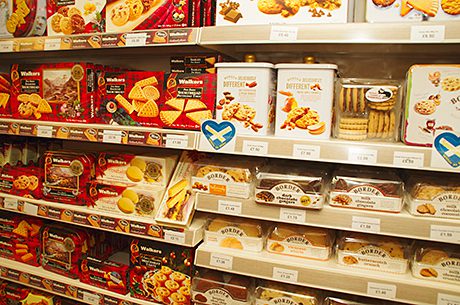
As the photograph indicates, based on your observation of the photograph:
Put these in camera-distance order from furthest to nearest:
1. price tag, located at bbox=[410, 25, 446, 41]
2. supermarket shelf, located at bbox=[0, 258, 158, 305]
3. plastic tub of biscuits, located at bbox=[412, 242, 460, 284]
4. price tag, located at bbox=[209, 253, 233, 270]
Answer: supermarket shelf, located at bbox=[0, 258, 158, 305]
price tag, located at bbox=[209, 253, 233, 270]
plastic tub of biscuits, located at bbox=[412, 242, 460, 284]
price tag, located at bbox=[410, 25, 446, 41]

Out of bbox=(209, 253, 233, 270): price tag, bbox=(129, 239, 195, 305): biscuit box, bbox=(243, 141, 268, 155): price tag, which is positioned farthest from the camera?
bbox=(129, 239, 195, 305): biscuit box

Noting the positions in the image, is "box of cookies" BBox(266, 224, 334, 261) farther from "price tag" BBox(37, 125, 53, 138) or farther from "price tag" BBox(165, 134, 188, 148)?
"price tag" BBox(37, 125, 53, 138)

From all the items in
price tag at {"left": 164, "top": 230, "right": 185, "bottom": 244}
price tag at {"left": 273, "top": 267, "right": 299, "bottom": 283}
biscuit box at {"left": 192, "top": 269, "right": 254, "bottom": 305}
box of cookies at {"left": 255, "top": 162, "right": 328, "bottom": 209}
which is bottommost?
biscuit box at {"left": 192, "top": 269, "right": 254, "bottom": 305}

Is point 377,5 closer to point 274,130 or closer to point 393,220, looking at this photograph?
point 274,130

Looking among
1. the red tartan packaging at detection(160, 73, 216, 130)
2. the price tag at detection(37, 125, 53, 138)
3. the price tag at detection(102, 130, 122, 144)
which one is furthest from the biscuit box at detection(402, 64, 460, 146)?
the price tag at detection(37, 125, 53, 138)

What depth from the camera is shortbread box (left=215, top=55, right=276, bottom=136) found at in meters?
1.44

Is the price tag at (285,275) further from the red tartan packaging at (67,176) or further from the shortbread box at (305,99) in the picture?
the red tartan packaging at (67,176)

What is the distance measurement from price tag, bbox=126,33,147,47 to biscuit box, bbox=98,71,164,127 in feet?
0.43

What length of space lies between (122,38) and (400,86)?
121cm

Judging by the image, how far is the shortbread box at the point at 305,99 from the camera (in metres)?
1.37

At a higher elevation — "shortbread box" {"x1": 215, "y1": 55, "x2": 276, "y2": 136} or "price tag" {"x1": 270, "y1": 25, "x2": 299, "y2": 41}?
"price tag" {"x1": 270, "y1": 25, "x2": 299, "y2": 41}

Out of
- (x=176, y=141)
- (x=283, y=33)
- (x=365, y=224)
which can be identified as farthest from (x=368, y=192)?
(x=176, y=141)

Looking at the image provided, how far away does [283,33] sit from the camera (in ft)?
4.50

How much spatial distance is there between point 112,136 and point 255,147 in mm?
705
